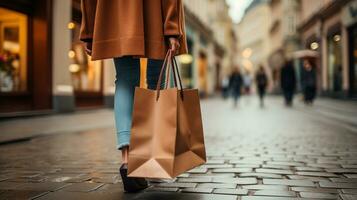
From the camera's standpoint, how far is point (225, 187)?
318cm

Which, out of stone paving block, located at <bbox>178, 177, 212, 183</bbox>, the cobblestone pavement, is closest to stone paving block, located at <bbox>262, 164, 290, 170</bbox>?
the cobblestone pavement

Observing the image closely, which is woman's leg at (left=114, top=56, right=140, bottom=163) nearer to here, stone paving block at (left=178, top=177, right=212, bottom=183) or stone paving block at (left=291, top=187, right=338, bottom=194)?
stone paving block at (left=178, top=177, right=212, bottom=183)

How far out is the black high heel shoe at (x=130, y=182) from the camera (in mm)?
2993

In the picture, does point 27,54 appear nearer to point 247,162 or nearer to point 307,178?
point 247,162

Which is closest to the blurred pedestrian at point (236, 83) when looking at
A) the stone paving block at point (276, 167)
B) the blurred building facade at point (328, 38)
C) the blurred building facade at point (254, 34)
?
the blurred building facade at point (328, 38)

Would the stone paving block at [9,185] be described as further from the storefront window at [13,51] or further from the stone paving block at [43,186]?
the storefront window at [13,51]

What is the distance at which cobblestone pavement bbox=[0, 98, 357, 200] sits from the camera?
119 inches

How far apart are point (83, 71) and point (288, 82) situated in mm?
8761

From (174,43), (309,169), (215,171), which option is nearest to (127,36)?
(174,43)

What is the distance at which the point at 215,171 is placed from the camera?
3.85 meters

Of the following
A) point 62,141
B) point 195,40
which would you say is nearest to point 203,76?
point 195,40

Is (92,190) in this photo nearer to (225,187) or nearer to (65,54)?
(225,187)

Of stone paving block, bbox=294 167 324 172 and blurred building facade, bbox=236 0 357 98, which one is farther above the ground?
blurred building facade, bbox=236 0 357 98

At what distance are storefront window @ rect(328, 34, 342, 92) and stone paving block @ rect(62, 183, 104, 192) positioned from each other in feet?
67.7
